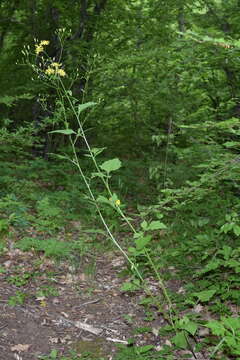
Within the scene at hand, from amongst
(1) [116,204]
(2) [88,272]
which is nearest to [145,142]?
(2) [88,272]

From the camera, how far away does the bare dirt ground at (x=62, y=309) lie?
3.38m

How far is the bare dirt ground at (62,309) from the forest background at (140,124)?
34 cm

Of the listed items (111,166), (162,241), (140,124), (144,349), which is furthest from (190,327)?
(140,124)

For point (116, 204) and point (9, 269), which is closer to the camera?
point (116, 204)

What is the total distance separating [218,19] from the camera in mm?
6266

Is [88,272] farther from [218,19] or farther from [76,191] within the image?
[218,19]

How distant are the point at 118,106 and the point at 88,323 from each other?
566cm

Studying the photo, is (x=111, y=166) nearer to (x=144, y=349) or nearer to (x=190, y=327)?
(x=190, y=327)

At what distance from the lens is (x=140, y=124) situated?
9.10 metres

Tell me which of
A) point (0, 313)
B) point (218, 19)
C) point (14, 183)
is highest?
point (218, 19)

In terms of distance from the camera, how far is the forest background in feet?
14.4

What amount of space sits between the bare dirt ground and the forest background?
0.34m

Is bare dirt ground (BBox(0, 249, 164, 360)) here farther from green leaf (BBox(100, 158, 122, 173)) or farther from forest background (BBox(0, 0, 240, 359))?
green leaf (BBox(100, 158, 122, 173))

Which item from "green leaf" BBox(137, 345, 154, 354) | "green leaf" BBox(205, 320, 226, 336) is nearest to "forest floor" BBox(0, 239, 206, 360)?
"green leaf" BBox(137, 345, 154, 354)
